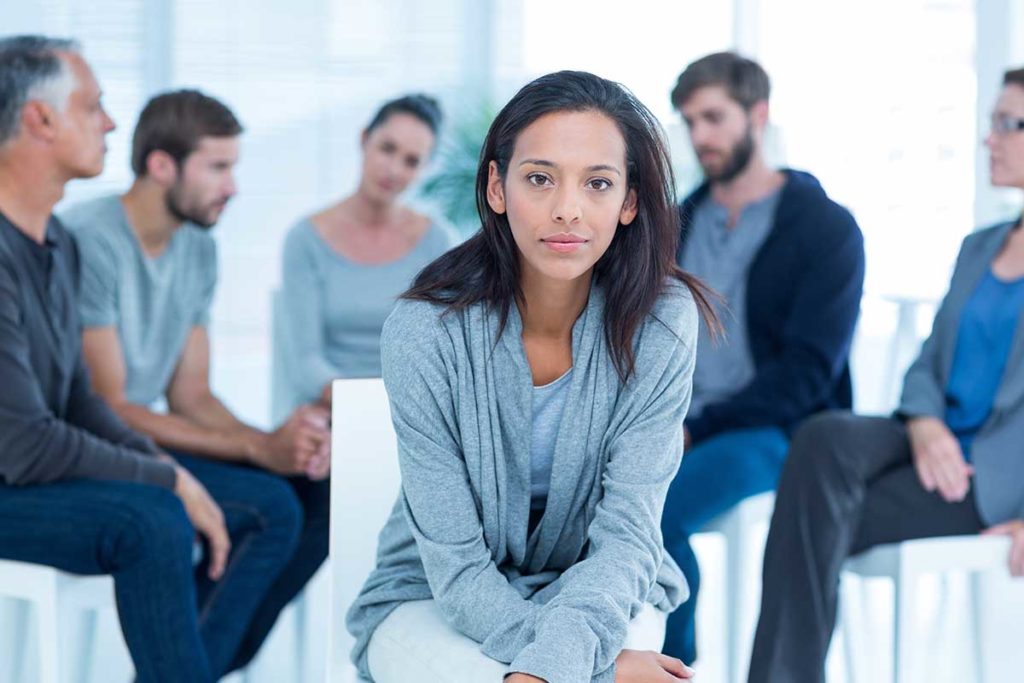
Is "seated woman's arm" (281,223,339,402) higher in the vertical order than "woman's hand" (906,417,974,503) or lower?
higher

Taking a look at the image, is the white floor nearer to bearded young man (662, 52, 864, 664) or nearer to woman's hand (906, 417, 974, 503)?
woman's hand (906, 417, 974, 503)

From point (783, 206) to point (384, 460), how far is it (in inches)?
51.7

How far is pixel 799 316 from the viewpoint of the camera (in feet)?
8.59

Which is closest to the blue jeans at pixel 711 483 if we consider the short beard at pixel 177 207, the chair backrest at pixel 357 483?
the chair backrest at pixel 357 483

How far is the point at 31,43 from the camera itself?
2.33 m

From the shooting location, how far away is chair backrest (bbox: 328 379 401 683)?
5.75 feet

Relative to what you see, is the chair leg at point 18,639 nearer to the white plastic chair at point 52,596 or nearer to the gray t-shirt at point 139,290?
the white plastic chair at point 52,596

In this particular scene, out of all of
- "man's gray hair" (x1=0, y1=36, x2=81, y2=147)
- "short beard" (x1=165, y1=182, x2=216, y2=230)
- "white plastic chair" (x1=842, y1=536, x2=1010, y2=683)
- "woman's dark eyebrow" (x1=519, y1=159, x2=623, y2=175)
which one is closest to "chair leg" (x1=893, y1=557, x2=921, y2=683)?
"white plastic chair" (x1=842, y1=536, x2=1010, y2=683)

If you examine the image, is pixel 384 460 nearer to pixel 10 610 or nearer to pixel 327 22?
pixel 10 610

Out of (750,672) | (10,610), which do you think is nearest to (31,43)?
(10,610)

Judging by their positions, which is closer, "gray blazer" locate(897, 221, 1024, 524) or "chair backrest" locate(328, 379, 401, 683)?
"chair backrest" locate(328, 379, 401, 683)

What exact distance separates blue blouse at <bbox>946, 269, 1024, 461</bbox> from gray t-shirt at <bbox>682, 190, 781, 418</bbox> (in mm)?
461

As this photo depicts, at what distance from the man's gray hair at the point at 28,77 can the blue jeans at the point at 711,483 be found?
138cm

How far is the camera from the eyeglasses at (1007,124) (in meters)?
2.41
